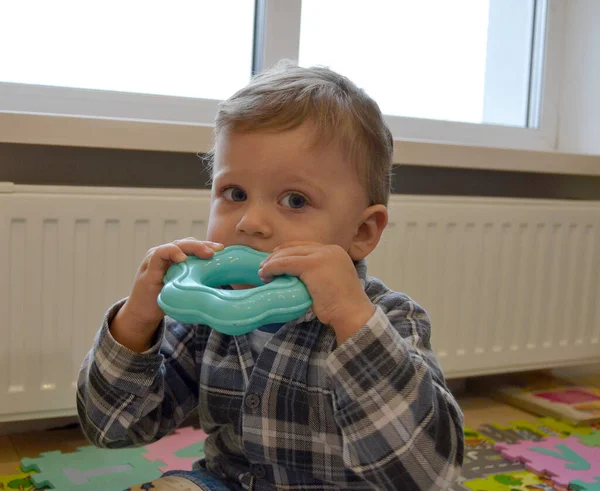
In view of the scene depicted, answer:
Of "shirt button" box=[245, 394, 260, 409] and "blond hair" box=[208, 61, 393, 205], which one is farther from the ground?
"blond hair" box=[208, 61, 393, 205]

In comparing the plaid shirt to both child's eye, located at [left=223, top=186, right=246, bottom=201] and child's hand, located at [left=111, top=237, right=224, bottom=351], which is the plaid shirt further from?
child's eye, located at [left=223, top=186, right=246, bottom=201]

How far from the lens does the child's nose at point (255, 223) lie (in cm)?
86

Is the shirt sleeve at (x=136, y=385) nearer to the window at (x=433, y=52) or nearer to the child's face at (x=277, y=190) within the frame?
the child's face at (x=277, y=190)

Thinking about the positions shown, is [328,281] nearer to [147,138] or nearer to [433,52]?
[147,138]

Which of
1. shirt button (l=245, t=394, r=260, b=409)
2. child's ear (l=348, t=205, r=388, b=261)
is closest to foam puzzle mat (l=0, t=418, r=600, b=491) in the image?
shirt button (l=245, t=394, r=260, b=409)

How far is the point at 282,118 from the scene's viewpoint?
0.89m

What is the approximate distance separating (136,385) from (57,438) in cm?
84

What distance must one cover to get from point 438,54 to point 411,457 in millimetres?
1631

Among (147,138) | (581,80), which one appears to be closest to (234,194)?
(147,138)

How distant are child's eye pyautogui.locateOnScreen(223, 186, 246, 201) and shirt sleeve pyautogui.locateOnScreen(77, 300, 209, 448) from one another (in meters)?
0.18

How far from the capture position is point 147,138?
1.53 meters

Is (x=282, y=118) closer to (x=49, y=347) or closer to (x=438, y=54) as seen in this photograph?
(x=49, y=347)

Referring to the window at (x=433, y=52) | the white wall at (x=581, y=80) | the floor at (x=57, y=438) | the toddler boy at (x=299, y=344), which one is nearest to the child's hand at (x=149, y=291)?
the toddler boy at (x=299, y=344)

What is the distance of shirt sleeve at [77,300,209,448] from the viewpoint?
2.96ft
